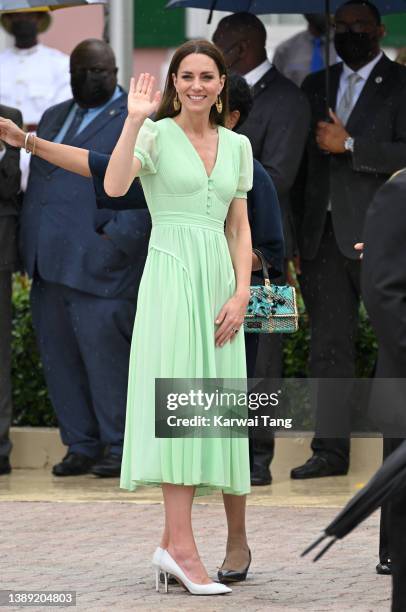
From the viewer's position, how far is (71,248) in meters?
10.2

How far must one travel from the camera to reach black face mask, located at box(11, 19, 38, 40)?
11648mm

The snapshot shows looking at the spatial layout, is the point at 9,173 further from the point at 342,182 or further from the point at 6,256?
the point at 342,182

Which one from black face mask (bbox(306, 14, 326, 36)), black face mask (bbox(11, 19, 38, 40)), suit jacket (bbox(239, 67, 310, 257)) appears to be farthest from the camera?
black face mask (bbox(306, 14, 326, 36))

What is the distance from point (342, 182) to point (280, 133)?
1.55 feet

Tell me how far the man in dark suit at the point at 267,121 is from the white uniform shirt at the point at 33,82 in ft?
4.97

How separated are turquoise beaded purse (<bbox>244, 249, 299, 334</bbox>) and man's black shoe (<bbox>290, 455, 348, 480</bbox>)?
3.05 m

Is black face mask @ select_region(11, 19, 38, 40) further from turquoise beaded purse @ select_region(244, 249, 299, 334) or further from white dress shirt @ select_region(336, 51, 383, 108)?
turquoise beaded purse @ select_region(244, 249, 299, 334)

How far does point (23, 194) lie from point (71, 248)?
1.99 ft

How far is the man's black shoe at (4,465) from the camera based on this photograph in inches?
418

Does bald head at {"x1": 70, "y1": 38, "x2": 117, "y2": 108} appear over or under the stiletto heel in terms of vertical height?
over

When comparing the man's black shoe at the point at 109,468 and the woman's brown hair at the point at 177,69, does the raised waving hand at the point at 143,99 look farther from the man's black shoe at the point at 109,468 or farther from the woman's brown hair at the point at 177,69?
the man's black shoe at the point at 109,468

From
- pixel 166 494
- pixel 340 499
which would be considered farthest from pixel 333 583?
pixel 340 499

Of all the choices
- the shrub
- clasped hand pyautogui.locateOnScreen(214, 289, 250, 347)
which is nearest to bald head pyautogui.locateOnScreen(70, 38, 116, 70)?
the shrub

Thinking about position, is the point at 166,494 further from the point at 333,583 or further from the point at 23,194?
the point at 23,194
